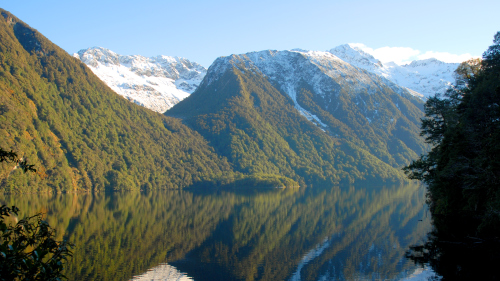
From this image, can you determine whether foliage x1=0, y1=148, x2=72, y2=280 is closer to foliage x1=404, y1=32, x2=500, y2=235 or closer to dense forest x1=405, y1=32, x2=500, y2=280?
dense forest x1=405, y1=32, x2=500, y2=280

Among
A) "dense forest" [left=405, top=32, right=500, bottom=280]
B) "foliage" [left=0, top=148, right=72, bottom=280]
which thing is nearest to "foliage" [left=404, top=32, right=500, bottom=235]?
"dense forest" [left=405, top=32, right=500, bottom=280]

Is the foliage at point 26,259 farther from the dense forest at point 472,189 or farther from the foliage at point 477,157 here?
the foliage at point 477,157

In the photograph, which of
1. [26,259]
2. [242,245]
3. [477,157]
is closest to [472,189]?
[477,157]

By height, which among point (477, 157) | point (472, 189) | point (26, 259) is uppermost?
point (477, 157)

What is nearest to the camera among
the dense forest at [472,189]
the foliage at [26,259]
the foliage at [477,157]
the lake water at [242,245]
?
the foliage at [26,259]

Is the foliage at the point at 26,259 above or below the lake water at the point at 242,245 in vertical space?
above

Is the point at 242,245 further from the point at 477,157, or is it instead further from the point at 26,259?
the point at 26,259

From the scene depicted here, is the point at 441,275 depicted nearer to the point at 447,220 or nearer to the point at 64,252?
the point at 447,220

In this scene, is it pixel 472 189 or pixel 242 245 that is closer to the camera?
pixel 472 189

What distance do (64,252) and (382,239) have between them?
168 feet

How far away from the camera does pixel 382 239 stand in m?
54.5

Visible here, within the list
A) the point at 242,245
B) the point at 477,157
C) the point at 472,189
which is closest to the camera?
the point at 477,157

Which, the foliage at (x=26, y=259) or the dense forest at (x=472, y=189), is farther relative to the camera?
the dense forest at (x=472, y=189)

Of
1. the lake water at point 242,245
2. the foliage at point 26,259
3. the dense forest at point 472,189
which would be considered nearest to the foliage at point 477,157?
the dense forest at point 472,189
